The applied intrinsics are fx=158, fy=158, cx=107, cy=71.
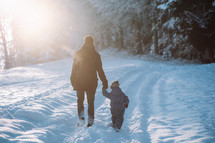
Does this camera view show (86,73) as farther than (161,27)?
No

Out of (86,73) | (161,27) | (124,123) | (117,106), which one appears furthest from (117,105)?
(161,27)

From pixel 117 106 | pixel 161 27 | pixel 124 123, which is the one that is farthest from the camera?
pixel 161 27

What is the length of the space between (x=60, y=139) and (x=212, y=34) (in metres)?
22.0

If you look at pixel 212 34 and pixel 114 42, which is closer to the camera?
pixel 212 34

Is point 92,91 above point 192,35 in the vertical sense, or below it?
below

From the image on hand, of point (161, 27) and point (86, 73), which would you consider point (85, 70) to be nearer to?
point (86, 73)

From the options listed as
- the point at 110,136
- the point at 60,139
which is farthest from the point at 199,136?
the point at 60,139

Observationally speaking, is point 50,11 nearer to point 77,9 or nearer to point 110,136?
point 77,9

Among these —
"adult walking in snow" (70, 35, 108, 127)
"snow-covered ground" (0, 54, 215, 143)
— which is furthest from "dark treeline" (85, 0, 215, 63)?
"adult walking in snow" (70, 35, 108, 127)

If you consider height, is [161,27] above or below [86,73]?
above

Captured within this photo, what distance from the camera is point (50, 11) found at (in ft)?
119

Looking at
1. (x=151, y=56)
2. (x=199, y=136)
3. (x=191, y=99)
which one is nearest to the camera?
(x=199, y=136)

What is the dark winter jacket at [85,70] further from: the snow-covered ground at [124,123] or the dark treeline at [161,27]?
the dark treeline at [161,27]

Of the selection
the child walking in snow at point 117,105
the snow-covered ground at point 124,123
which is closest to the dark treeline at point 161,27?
the snow-covered ground at point 124,123
